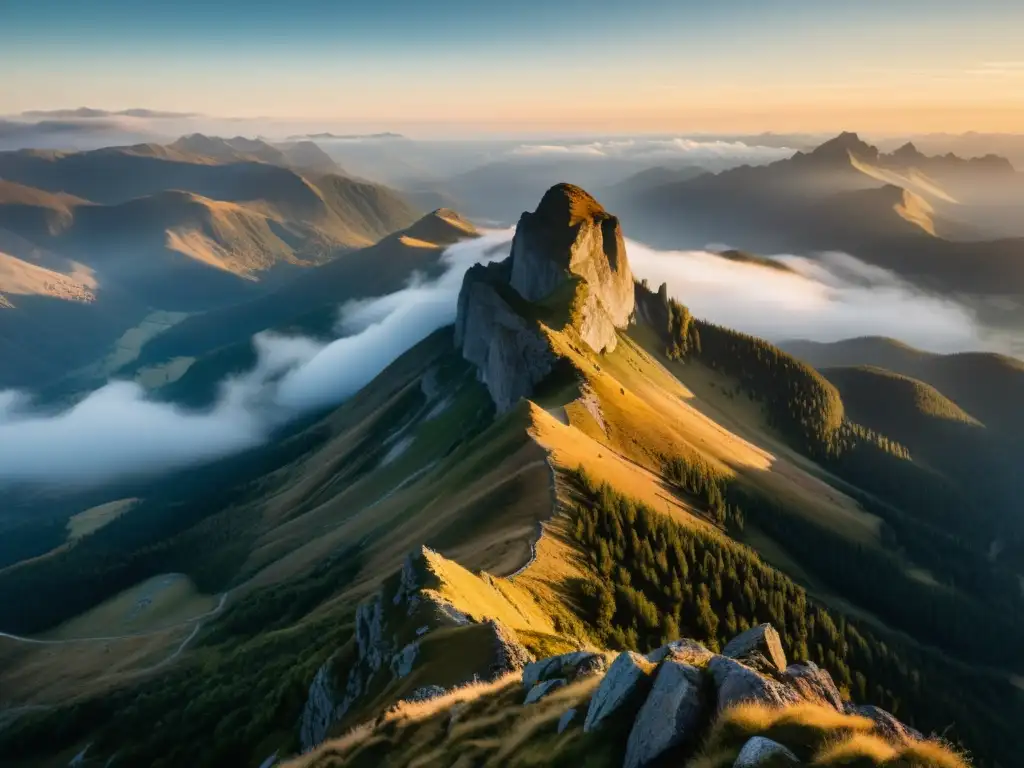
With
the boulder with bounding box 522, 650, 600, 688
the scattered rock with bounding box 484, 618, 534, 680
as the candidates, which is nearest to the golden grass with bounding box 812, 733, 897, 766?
the boulder with bounding box 522, 650, 600, 688

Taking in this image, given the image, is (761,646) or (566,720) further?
(761,646)

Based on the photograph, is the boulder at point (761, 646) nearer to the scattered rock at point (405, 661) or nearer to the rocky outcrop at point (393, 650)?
the rocky outcrop at point (393, 650)

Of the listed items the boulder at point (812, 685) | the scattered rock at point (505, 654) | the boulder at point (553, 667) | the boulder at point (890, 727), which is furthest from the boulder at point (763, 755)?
the scattered rock at point (505, 654)

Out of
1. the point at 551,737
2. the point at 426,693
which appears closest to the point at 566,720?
the point at 551,737

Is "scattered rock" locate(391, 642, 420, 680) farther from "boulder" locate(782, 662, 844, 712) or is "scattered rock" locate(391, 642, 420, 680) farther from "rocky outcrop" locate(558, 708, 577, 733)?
"boulder" locate(782, 662, 844, 712)

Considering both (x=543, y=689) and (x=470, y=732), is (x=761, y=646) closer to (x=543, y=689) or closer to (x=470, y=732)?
(x=543, y=689)

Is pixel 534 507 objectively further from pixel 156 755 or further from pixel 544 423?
pixel 156 755
